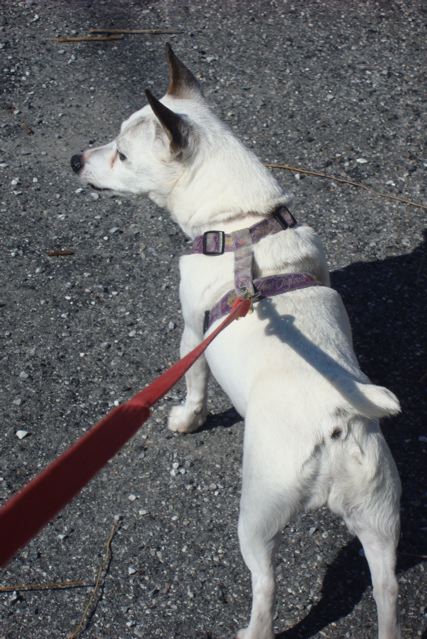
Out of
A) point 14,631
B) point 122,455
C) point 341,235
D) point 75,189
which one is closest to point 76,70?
point 75,189

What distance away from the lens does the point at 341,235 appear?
4.76 m

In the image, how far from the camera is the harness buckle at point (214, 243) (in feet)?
10.3

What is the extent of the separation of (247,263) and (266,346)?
417mm

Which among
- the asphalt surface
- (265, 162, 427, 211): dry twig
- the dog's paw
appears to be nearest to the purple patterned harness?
the dog's paw

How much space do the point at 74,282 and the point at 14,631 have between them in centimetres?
200

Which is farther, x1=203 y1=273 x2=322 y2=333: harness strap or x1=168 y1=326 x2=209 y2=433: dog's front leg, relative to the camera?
x1=168 y1=326 x2=209 y2=433: dog's front leg

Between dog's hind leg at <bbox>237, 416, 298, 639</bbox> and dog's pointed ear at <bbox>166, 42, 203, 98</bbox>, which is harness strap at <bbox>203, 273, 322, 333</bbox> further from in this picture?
dog's pointed ear at <bbox>166, 42, 203, 98</bbox>

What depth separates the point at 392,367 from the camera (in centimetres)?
407

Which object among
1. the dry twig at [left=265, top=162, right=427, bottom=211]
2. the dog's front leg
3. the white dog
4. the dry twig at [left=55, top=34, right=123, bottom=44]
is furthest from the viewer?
the dry twig at [left=55, top=34, right=123, bottom=44]

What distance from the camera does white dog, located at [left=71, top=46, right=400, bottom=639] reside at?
2549 mm

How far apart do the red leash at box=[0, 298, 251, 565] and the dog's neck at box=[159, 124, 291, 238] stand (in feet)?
4.58

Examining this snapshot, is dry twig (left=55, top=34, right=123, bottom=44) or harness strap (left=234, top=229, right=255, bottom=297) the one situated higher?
harness strap (left=234, top=229, right=255, bottom=297)

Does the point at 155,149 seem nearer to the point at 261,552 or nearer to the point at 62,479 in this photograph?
the point at 261,552

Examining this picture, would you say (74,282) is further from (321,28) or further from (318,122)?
(321,28)
